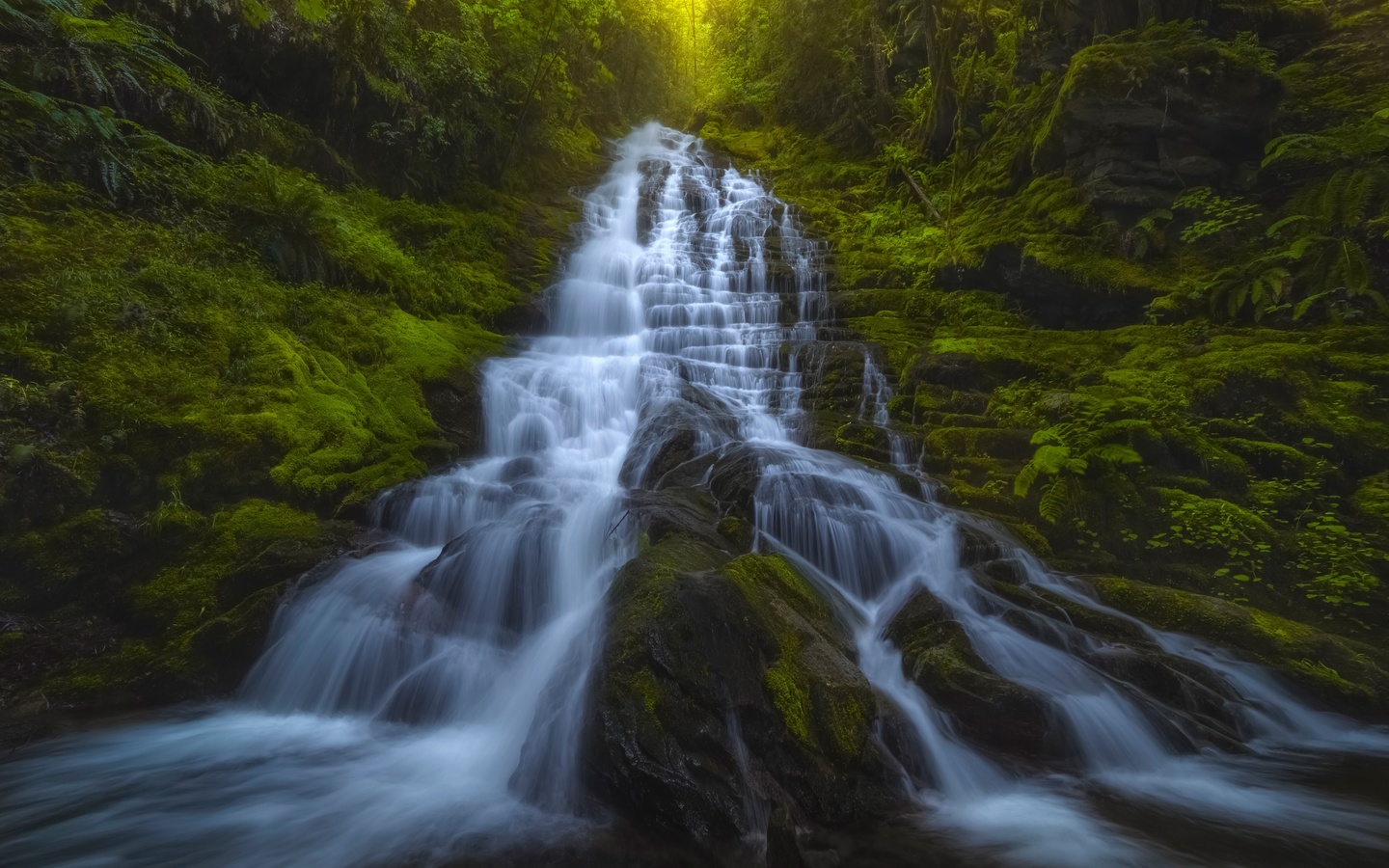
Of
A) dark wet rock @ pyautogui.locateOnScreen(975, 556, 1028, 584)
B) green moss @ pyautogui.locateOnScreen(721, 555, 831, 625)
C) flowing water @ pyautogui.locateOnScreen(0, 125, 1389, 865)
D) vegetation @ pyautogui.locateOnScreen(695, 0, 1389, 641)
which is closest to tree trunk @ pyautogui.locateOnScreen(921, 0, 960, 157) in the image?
vegetation @ pyautogui.locateOnScreen(695, 0, 1389, 641)

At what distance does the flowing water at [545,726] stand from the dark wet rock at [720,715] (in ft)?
0.64

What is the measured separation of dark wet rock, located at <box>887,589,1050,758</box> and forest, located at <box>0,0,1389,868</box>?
23 millimetres

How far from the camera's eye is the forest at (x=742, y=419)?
398 cm

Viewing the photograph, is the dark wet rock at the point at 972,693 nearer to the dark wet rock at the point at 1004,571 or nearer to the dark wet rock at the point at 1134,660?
the dark wet rock at the point at 1134,660

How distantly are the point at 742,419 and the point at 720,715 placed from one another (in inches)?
250

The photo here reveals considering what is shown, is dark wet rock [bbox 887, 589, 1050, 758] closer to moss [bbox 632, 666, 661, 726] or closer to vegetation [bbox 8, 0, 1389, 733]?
vegetation [bbox 8, 0, 1389, 733]

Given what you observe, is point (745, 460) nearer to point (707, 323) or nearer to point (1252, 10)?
point (707, 323)

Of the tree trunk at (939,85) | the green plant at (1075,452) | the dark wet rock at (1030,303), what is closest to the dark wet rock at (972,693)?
the green plant at (1075,452)

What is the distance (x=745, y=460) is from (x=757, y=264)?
26.5 feet

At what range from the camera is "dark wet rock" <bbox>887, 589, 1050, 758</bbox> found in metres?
4.36

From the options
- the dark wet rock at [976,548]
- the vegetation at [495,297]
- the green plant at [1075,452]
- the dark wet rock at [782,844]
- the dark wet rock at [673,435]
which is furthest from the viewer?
the dark wet rock at [673,435]

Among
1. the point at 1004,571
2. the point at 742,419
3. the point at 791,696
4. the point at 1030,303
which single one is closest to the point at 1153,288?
the point at 1030,303

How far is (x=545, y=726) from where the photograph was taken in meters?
3.96

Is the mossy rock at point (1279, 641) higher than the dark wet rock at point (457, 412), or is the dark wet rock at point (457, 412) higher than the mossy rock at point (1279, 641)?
Answer: the dark wet rock at point (457, 412)
